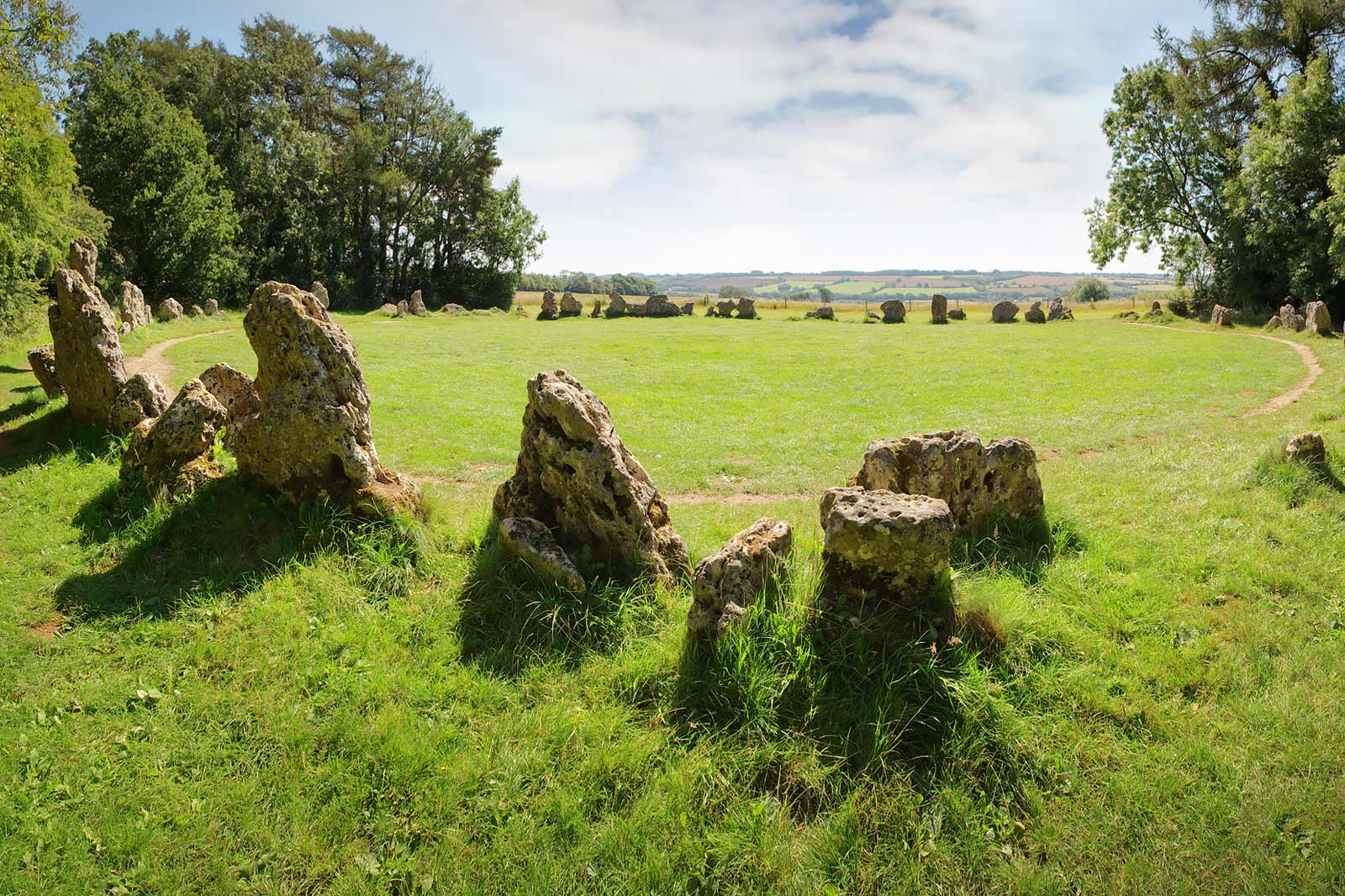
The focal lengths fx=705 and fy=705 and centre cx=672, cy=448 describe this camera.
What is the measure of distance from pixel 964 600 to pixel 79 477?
1221 cm

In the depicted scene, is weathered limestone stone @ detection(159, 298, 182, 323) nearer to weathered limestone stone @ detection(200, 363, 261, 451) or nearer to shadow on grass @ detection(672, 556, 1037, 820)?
weathered limestone stone @ detection(200, 363, 261, 451)

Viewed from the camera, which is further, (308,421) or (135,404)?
(135,404)

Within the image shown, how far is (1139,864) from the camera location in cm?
454

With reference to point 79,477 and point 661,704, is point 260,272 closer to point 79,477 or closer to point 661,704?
point 79,477

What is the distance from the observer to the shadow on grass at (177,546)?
24.3 feet

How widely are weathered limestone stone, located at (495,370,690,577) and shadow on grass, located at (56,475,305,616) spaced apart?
3.03 m

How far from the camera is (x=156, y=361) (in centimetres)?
2191

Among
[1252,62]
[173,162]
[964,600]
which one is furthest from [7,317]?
[1252,62]

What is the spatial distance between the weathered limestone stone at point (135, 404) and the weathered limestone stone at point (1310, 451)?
17.4 meters

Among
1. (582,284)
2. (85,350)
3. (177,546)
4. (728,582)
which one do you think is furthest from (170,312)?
(582,284)

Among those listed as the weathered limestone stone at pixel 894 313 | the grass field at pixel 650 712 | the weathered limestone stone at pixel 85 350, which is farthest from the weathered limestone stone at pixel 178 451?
the weathered limestone stone at pixel 894 313

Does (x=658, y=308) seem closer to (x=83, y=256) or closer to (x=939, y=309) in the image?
(x=939, y=309)

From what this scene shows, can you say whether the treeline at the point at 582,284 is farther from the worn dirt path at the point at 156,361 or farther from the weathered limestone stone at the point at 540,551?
the weathered limestone stone at the point at 540,551

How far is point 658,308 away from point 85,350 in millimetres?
41206
